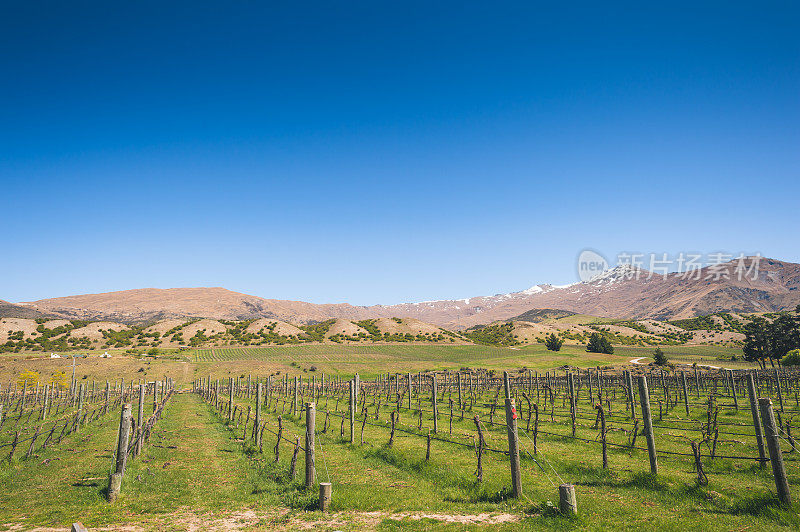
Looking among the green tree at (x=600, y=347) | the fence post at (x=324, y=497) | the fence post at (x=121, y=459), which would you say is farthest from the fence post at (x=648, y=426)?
the green tree at (x=600, y=347)

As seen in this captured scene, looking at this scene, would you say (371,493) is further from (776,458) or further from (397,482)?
(776,458)

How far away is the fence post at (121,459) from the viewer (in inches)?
506

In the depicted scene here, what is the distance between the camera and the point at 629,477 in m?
13.7

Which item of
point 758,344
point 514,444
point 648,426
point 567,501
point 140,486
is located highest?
point 514,444

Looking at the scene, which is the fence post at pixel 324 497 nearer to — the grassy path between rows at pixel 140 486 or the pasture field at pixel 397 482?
the pasture field at pixel 397 482

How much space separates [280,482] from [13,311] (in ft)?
804

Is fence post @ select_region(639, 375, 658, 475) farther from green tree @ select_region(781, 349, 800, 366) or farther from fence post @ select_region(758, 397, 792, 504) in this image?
green tree @ select_region(781, 349, 800, 366)

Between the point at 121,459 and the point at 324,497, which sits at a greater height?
the point at 121,459

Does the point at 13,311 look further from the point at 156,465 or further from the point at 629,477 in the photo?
the point at 629,477

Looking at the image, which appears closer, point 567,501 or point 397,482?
point 567,501

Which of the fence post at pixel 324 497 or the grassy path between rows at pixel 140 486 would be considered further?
the fence post at pixel 324 497

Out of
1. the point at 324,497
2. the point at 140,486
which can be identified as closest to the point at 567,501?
the point at 324,497

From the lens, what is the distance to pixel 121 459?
13969 mm

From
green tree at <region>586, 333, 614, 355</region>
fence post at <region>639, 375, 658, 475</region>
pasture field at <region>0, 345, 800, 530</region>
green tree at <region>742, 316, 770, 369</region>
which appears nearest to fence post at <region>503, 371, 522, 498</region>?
pasture field at <region>0, 345, 800, 530</region>
